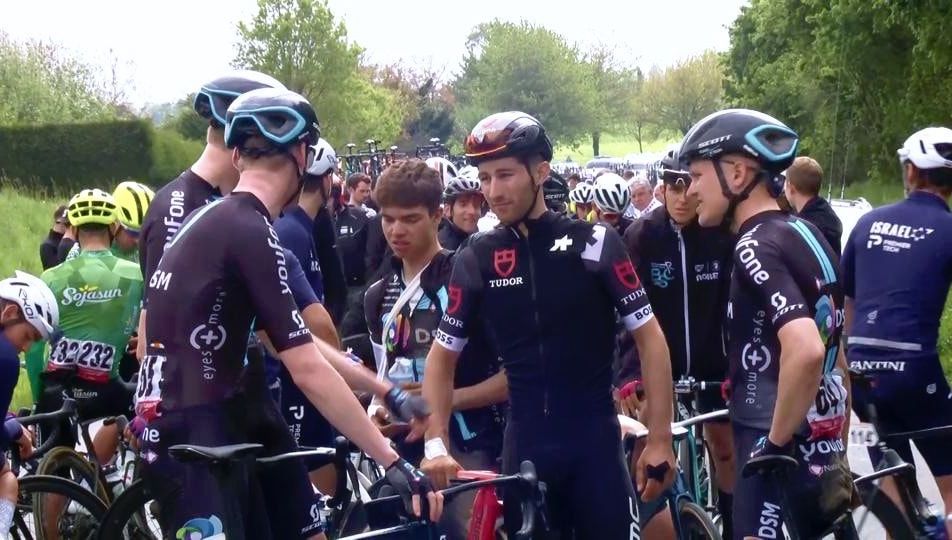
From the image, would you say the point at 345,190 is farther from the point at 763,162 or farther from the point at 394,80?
the point at 394,80

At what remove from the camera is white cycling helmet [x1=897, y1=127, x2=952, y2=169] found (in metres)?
6.34

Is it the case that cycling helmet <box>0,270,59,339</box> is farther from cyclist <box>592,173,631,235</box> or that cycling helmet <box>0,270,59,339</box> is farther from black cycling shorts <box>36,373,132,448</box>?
cyclist <box>592,173,631,235</box>

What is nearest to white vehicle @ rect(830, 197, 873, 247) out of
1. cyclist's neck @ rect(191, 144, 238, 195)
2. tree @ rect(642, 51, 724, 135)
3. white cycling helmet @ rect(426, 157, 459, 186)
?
white cycling helmet @ rect(426, 157, 459, 186)

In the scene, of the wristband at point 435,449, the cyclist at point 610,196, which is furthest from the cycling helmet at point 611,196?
the wristband at point 435,449

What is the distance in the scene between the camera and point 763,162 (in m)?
4.84

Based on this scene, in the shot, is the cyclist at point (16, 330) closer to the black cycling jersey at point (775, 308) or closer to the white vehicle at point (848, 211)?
the black cycling jersey at point (775, 308)

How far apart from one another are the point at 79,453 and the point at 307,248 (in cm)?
186

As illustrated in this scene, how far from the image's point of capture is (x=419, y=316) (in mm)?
6055

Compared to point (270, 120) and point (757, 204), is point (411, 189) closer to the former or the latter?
point (270, 120)

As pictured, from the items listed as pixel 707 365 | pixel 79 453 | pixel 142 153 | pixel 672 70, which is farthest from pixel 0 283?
pixel 672 70

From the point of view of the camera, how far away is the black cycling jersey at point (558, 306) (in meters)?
4.88

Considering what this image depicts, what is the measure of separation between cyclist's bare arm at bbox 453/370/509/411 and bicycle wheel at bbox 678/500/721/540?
0.97 m

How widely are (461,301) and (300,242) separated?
2.19 m

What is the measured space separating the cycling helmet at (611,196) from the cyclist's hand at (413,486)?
6760 mm
